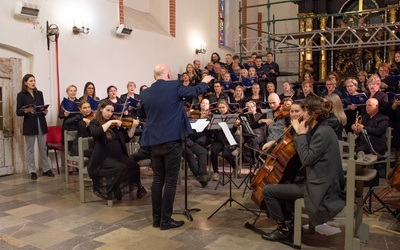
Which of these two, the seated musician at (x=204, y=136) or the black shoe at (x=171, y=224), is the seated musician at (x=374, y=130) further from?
the black shoe at (x=171, y=224)

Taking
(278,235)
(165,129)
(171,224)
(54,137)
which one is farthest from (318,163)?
(54,137)

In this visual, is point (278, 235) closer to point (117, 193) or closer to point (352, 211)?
point (352, 211)

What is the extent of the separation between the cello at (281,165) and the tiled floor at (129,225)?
49 cm

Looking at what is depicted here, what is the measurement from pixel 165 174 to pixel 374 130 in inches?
136

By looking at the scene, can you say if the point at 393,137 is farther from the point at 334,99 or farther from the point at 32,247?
the point at 32,247

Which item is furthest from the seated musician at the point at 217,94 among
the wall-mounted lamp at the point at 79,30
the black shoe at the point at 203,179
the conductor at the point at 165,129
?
the conductor at the point at 165,129

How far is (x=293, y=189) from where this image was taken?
353 cm

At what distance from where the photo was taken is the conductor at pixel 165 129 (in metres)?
3.96

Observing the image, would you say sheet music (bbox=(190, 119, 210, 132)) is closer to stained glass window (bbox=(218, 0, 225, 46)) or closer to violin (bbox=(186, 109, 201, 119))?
violin (bbox=(186, 109, 201, 119))

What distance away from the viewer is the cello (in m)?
3.50

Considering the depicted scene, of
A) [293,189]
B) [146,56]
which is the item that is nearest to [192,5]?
[146,56]

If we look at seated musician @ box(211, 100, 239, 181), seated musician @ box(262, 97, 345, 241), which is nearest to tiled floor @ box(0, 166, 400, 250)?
seated musician @ box(262, 97, 345, 241)

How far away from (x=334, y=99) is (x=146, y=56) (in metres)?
6.09

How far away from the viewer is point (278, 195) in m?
3.57
